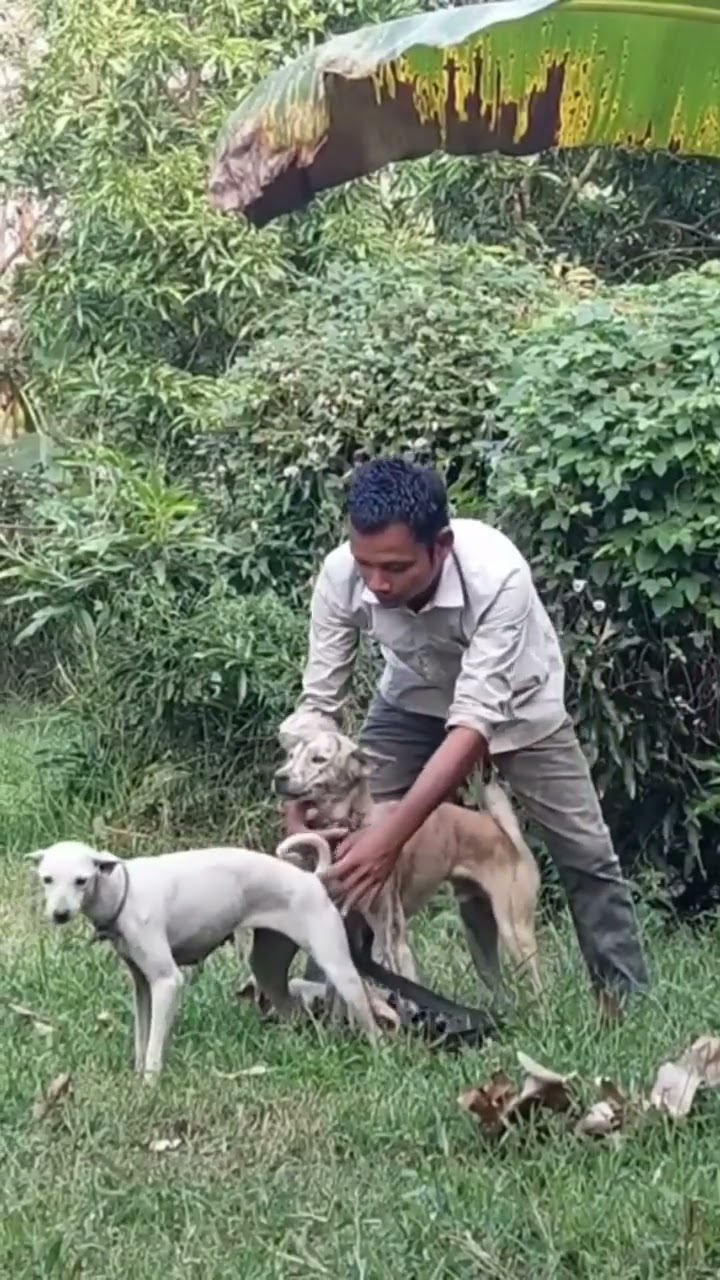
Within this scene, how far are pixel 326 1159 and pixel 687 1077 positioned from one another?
32.8 inches

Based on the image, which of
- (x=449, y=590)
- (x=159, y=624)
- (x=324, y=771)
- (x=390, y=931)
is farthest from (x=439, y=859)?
(x=159, y=624)

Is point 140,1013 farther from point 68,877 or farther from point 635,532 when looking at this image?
point 635,532

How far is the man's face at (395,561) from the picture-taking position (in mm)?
4965

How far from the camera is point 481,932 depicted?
5922 mm

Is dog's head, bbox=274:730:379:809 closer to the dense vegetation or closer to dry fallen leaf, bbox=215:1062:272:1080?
dry fallen leaf, bbox=215:1062:272:1080

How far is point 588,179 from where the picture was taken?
39.2 ft

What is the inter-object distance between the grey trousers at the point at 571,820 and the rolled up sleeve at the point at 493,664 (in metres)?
0.43

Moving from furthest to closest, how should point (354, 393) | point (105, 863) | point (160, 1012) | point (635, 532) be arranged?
point (354, 393) < point (635, 532) < point (160, 1012) < point (105, 863)

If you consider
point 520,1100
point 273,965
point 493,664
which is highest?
point 493,664

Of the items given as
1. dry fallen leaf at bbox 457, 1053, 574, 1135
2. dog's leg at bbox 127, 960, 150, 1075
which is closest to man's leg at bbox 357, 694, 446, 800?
dog's leg at bbox 127, 960, 150, 1075

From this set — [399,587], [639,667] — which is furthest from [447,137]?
[639,667]

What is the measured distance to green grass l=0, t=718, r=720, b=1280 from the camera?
394cm

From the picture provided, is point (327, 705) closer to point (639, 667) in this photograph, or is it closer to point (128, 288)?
point (639, 667)

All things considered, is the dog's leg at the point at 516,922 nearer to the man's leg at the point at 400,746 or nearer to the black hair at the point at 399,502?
the man's leg at the point at 400,746
